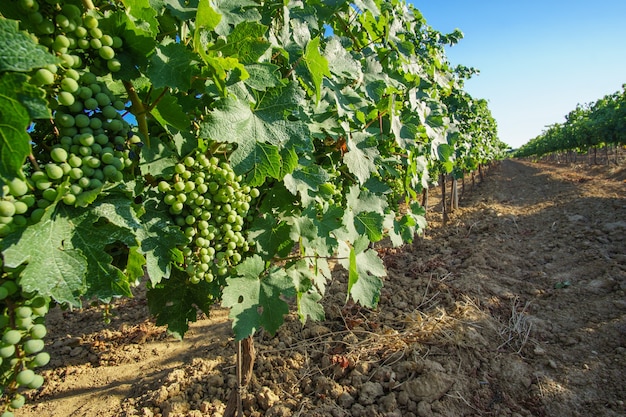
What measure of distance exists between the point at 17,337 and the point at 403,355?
3130 mm

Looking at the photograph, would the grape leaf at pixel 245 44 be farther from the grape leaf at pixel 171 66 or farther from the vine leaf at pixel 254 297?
the vine leaf at pixel 254 297

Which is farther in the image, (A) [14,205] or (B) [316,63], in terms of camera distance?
(B) [316,63]

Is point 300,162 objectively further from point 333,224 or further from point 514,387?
point 514,387

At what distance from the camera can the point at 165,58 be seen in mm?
1132

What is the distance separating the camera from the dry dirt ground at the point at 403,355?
9.69 feet

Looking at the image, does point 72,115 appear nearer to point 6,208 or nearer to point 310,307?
point 6,208

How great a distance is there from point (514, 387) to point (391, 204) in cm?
196

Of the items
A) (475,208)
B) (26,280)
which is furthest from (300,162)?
(475,208)

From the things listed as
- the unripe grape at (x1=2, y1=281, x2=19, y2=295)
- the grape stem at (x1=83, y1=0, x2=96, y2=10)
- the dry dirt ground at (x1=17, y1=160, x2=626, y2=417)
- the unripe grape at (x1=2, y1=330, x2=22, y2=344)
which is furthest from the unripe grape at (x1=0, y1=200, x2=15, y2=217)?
the dry dirt ground at (x1=17, y1=160, x2=626, y2=417)

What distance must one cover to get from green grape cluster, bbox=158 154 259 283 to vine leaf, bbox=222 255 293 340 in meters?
0.14

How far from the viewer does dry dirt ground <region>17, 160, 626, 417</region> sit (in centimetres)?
295

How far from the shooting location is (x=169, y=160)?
134 centimetres

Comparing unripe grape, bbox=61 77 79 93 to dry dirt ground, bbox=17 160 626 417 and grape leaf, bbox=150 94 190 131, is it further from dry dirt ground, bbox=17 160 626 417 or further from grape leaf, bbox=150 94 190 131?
dry dirt ground, bbox=17 160 626 417

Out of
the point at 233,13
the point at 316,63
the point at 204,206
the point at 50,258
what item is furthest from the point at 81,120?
the point at 316,63
